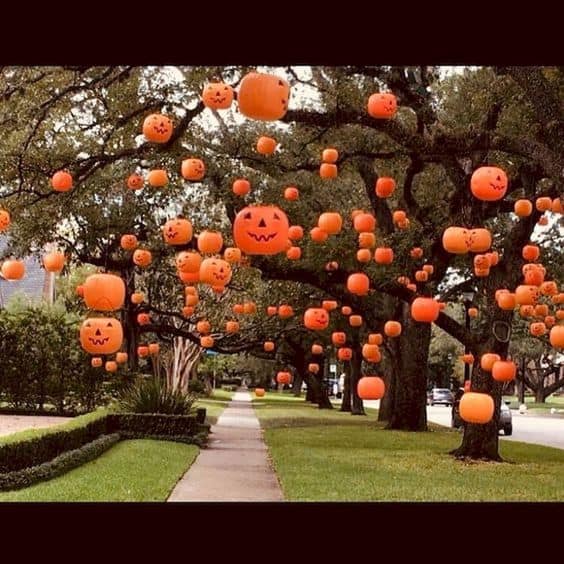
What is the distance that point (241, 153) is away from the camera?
51.1ft

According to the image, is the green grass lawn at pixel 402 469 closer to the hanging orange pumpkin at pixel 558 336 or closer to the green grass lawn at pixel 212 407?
the hanging orange pumpkin at pixel 558 336

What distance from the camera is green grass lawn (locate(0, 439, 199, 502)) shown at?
8.37 meters

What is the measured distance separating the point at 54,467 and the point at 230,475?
7.23 feet

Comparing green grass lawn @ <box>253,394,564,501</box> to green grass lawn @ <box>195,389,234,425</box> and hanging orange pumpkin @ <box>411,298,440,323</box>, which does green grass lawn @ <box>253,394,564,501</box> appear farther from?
green grass lawn @ <box>195,389,234,425</box>

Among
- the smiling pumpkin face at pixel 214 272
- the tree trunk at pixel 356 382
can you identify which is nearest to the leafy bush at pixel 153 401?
the smiling pumpkin face at pixel 214 272

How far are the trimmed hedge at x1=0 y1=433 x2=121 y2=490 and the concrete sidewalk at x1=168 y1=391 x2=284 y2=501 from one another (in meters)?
1.29

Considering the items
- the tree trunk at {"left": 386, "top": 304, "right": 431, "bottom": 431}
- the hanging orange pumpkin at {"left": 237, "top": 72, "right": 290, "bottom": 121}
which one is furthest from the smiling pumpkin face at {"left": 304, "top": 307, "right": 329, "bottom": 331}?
the tree trunk at {"left": 386, "top": 304, "right": 431, "bottom": 431}

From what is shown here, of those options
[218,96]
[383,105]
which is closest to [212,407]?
[383,105]

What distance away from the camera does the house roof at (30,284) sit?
3229cm

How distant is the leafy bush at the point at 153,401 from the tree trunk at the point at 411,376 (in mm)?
4966

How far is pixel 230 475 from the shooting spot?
10672 millimetres
